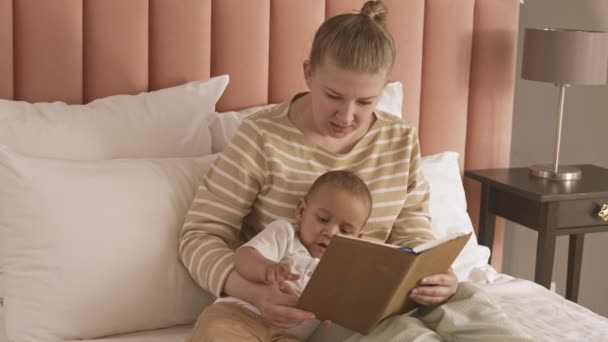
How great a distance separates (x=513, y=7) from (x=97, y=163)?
1.47 m

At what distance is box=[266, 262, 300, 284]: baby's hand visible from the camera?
153 cm

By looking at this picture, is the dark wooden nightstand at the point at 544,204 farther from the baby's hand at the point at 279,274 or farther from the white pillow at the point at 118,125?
the baby's hand at the point at 279,274

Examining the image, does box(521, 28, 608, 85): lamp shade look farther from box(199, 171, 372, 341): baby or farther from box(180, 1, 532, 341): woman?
box(199, 171, 372, 341): baby

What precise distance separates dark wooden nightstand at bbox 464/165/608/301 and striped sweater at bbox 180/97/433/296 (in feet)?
2.07

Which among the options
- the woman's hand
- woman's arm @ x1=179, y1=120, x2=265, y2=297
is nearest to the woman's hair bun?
woman's arm @ x1=179, y1=120, x2=265, y2=297

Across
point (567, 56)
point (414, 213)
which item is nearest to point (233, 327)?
point (414, 213)

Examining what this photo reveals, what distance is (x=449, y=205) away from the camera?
7.65 feet

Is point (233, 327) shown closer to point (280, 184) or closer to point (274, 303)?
point (274, 303)

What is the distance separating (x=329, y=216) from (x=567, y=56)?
1.13 meters

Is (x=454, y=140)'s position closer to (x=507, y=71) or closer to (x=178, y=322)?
(x=507, y=71)

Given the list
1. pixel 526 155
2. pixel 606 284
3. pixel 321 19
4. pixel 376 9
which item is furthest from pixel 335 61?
pixel 606 284

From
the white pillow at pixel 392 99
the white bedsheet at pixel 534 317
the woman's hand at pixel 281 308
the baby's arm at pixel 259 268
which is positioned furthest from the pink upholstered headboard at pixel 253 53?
the woman's hand at pixel 281 308

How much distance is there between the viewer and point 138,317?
175cm

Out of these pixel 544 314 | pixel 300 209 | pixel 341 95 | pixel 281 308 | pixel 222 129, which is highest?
pixel 341 95
